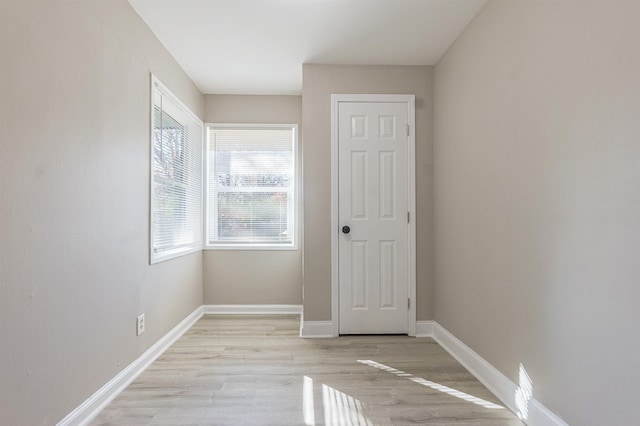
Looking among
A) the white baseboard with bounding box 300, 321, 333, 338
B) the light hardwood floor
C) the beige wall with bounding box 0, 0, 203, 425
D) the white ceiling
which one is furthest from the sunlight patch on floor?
the white ceiling

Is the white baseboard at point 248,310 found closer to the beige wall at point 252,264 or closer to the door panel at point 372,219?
the beige wall at point 252,264

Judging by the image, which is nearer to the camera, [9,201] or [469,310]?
[9,201]

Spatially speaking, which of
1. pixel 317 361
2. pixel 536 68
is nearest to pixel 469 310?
pixel 317 361

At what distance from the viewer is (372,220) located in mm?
2934

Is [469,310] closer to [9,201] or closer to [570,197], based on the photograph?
[570,197]

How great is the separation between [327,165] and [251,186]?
118cm

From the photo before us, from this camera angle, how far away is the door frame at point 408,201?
9.54 ft

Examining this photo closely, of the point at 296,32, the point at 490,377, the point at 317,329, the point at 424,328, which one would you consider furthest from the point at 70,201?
the point at 424,328

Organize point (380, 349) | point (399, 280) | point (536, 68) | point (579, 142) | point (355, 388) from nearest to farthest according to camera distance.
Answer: point (579, 142), point (536, 68), point (355, 388), point (380, 349), point (399, 280)

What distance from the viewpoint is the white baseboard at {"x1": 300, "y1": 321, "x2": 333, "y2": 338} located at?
2.89 m

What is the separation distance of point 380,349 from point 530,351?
1.18 m

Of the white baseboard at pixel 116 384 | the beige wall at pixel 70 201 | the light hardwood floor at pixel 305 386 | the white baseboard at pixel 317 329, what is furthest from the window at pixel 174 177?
the white baseboard at pixel 317 329

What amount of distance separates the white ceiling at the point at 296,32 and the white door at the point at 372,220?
51cm

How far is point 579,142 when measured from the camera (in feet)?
4.51
